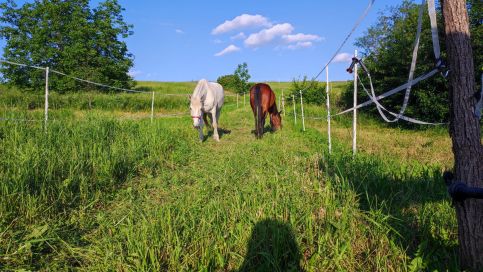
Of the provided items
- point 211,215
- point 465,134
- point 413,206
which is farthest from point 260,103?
point 465,134

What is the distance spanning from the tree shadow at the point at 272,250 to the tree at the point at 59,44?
112ft

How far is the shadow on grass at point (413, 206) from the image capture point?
87.6 inches

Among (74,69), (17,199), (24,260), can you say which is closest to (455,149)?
(24,260)

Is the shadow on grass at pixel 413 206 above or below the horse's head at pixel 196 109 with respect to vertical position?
below

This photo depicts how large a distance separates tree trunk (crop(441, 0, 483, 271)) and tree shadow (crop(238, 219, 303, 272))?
1143 millimetres

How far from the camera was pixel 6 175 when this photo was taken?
3.18 m

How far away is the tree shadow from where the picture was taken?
2230mm

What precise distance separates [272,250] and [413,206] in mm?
1592

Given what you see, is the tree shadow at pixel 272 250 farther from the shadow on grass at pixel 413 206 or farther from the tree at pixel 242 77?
the tree at pixel 242 77

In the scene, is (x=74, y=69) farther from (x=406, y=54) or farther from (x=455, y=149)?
(x=455, y=149)

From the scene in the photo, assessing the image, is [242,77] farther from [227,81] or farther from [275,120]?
[275,120]

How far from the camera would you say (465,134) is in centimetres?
199

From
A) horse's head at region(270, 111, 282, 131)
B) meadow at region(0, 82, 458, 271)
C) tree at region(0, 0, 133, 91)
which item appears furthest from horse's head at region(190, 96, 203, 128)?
tree at region(0, 0, 133, 91)

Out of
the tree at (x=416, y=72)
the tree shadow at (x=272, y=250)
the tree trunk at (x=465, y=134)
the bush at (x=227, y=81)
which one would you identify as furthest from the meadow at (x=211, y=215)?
the bush at (x=227, y=81)
